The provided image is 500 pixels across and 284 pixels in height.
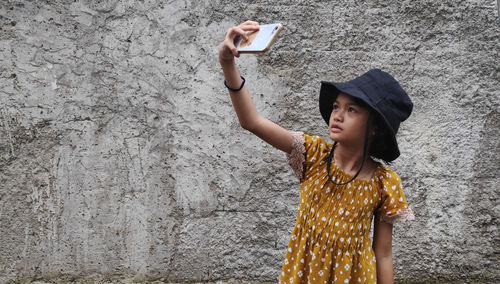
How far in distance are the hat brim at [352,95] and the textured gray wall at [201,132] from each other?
901 millimetres

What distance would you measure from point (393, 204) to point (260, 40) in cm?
77

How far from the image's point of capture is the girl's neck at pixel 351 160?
1634mm

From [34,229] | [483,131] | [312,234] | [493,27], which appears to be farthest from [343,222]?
[34,229]

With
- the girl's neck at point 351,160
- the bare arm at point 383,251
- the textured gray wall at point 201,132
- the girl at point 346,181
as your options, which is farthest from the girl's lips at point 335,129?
the textured gray wall at point 201,132

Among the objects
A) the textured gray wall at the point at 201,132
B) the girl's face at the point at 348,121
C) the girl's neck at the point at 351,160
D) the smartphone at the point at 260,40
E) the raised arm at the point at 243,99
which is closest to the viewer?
the smartphone at the point at 260,40

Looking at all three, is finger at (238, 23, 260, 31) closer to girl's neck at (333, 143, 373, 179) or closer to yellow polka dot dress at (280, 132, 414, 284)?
yellow polka dot dress at (280, 132, 414, 284)

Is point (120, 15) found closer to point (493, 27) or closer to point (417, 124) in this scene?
point (417, 124)

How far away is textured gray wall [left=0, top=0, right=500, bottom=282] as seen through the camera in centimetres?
255

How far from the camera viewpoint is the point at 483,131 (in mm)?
2598

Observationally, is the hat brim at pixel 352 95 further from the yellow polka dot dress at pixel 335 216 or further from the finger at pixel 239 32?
the finger at pixel 239 32

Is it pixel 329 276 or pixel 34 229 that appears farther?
pixel 34 229

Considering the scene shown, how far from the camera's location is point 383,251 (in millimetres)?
1669

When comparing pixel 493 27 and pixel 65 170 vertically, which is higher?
pixel 493 27

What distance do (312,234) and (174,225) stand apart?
4.14 feet
